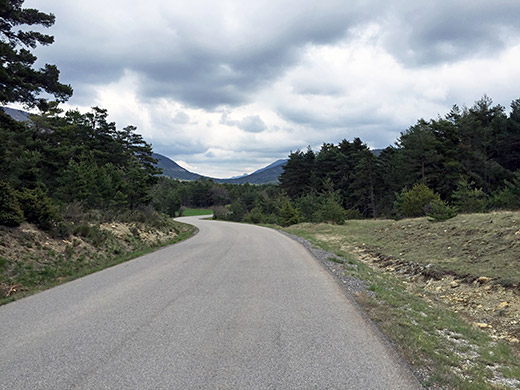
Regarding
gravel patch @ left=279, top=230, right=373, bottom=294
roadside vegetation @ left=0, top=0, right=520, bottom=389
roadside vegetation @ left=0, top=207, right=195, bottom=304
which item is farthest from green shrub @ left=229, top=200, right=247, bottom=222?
gravel patch @ left=279, top=230, right=373, bottom=294

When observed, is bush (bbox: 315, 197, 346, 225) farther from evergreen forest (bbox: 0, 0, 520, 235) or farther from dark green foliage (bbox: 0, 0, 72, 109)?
dark green foliage (bbox: 0, 0, 72, 109)

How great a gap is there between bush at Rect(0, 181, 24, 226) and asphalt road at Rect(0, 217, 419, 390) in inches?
171

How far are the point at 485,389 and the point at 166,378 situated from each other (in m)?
3.52

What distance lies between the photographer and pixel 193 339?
180 inches

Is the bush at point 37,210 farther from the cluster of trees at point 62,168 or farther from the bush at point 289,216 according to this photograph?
the bush at point 289,216

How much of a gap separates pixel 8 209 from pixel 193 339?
10064mm

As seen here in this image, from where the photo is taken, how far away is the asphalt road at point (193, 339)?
3.53 meters

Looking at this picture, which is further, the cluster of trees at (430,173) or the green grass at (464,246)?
the cluster of trees at (430,173)

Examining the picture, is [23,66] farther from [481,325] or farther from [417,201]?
[417,201]

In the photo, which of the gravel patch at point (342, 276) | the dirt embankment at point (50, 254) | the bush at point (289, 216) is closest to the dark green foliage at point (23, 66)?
the dirt embankment at point (50, 254)

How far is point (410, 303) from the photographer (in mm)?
7117

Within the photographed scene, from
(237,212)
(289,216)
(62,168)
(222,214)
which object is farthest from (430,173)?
(222,214)

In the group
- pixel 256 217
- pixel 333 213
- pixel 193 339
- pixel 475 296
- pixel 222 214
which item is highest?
pixel 333 213

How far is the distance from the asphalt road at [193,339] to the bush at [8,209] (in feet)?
14.3
